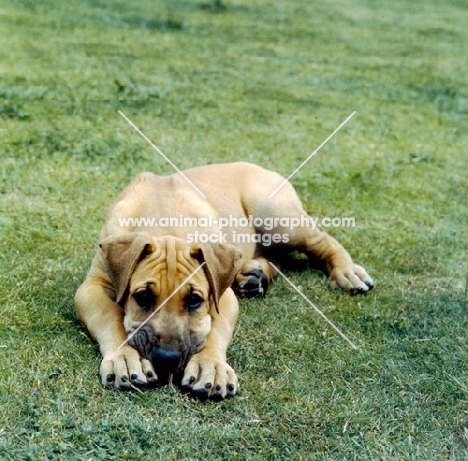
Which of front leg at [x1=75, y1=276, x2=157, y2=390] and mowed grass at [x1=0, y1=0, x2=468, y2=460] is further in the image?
front leg at [x1=75, y1=276, x2=157, y2=390]

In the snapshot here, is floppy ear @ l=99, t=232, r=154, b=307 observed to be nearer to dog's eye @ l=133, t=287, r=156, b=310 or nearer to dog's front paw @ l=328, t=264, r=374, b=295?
dog's eye @ l=133, t=287, r=156, b=310

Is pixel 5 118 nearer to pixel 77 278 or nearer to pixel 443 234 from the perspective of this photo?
pixel 77 278

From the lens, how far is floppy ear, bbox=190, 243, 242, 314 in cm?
511

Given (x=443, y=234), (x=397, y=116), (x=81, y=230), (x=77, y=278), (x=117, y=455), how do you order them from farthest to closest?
1. (x=397, y=116)
2. (x=443, y=234)
3. (x=81, y=230)
4. (x=77, y=278)
5. (x=117, y=455)

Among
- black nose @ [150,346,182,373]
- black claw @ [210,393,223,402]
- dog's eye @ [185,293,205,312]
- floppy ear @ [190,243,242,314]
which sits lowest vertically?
black claw @ [210,393,223,402]

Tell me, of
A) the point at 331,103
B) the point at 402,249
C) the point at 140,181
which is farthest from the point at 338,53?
the point at 140,181

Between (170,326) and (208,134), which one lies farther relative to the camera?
(208,134)

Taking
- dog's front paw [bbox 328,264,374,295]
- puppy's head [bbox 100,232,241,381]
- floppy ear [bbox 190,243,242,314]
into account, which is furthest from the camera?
dog's front paw [bbox 328,264,374,295]

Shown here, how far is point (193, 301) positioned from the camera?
16.4 feet

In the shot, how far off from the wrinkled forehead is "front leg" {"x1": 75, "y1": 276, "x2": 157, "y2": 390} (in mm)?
355

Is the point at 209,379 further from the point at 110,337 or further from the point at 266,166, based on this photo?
the point at 266,166

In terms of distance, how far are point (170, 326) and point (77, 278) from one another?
1.88 m

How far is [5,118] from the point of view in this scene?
1047 cm

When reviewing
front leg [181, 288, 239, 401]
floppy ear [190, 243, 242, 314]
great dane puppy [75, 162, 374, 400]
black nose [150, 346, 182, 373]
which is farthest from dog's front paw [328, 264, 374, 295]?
black nose [150, 346, 182, 373]
